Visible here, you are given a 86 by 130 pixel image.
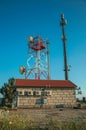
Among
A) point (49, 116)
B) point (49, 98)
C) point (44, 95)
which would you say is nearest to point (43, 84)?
point (44, 95)

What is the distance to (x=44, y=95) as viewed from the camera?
3241 centimetres

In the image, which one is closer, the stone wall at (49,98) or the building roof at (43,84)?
the stone wall at (49,98)

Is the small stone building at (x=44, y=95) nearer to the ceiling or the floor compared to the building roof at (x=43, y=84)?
nearer to the floor

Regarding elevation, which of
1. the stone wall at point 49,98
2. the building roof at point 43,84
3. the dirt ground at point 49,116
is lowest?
the dirt ground at point 49,116

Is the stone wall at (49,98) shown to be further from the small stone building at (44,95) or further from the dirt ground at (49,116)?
the dirt ground at (49,116)

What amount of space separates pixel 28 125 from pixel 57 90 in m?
27.2

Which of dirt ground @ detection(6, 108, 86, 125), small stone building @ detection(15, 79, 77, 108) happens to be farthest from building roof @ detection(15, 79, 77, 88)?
dirt ground @ detection(6, 108, 86, 125)

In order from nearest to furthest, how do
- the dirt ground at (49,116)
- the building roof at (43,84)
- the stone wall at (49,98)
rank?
the dirt ground at (49,116) → the stone wall at (49,98) → the building roof at (43,84)

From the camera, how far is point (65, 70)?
4853cm

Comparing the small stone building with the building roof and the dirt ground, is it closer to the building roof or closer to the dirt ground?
the building roof

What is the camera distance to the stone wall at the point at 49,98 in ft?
104

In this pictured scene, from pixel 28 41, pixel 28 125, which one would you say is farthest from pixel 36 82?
pixel 28 125

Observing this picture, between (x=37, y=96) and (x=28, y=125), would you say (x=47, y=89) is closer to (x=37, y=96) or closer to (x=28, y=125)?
(x=37, y=96)

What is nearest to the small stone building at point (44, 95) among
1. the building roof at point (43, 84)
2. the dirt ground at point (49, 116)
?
the building roof at point (43, 84)
